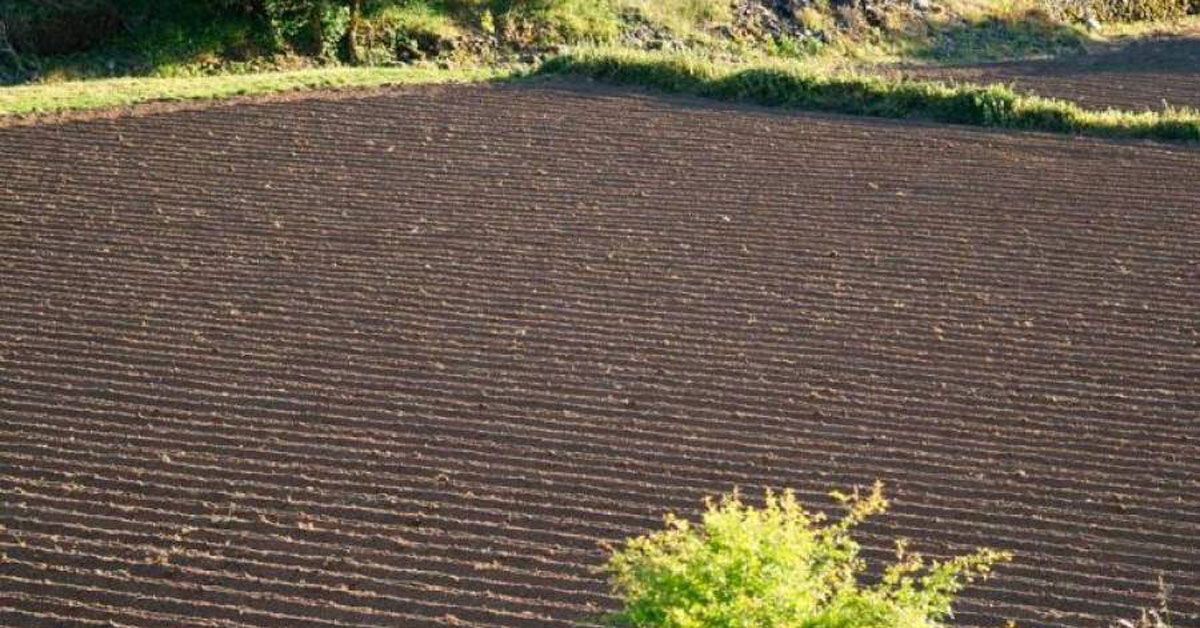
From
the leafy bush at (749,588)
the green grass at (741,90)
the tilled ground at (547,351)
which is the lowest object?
the tilled ground at (547,351)

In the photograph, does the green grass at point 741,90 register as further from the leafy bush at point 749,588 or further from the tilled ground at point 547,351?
the leafy bush at point 749,588

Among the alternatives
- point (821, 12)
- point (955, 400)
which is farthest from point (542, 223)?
point (821, 12)

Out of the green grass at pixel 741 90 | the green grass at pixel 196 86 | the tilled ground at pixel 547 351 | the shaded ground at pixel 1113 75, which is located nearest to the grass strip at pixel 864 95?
the green grass at pixel 741 90

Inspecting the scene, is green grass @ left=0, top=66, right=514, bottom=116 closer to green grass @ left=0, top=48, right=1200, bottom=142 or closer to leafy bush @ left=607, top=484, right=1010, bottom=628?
green grass @ left=0, top=48, right=1200, bottom=142

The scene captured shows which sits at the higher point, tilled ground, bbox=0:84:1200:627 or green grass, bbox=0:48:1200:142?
green grass, bbox=0:48:1200:142

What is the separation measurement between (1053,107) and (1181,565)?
11.1 m

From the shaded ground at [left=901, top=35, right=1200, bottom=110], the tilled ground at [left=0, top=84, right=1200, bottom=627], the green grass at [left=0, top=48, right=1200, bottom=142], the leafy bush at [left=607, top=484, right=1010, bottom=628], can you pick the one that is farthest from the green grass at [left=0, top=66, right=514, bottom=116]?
the leafy bush at [left=607, top=484, right=1010, bottom=628]

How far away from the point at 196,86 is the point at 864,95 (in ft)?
28.8

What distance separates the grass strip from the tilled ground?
0.67 metres

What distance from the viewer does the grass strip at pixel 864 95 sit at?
20.9 metres

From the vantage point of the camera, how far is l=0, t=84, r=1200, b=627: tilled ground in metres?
11.0

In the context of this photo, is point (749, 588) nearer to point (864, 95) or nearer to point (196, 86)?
point (864, 95)

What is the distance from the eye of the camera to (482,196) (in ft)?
59.4

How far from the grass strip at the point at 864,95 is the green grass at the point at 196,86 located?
64.0 inches
